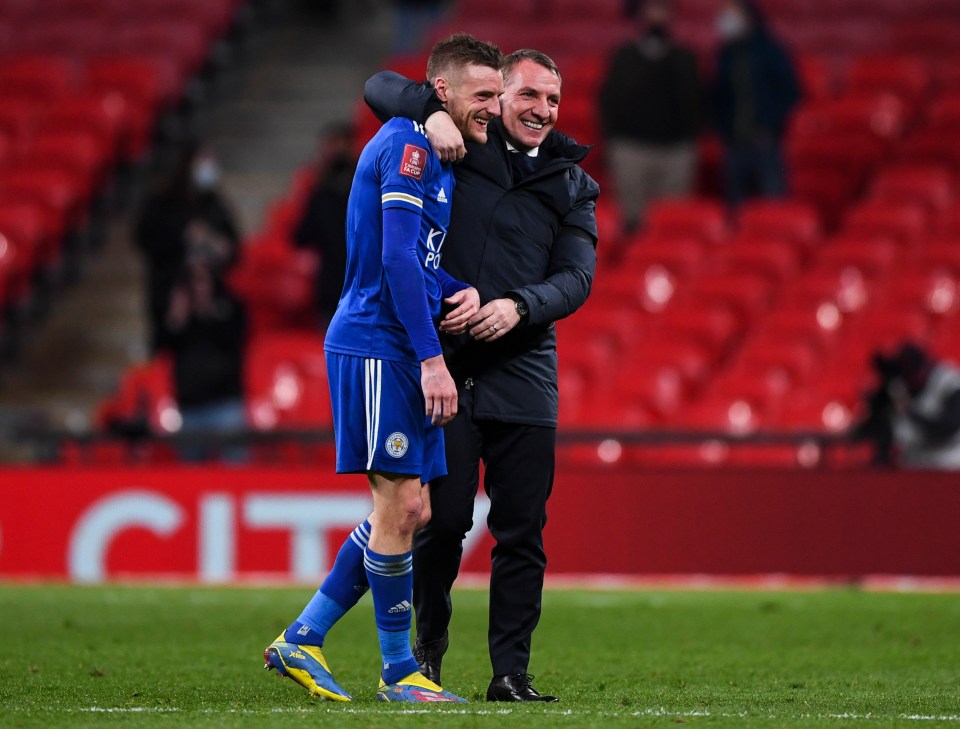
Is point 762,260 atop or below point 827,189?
below

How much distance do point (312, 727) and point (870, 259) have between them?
8.98 metres

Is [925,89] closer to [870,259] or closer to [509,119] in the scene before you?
[870,259]

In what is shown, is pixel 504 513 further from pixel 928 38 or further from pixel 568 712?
pixel 928 38

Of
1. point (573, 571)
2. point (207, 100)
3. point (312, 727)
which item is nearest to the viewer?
point (312, 727)

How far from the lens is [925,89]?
14.9 meters

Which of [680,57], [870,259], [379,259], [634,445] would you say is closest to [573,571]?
[634,445]

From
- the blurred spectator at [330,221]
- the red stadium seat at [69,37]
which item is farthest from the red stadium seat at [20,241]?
the red stadium seat at [69,37]

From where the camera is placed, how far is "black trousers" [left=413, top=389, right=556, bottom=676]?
5758 mm

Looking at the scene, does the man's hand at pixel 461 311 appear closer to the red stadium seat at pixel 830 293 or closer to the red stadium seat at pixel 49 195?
the red stadium seat at pixel 830 293

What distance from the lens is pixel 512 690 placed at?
5.69 meters

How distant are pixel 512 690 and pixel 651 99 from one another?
877 centimetres

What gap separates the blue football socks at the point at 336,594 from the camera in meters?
5.72

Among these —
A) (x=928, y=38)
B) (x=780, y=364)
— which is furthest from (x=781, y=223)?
(x=928, y=38)

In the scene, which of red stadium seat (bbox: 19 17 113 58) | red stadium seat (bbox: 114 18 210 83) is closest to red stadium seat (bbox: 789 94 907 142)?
red stadium seat (bbox: 114 18 210 83)
